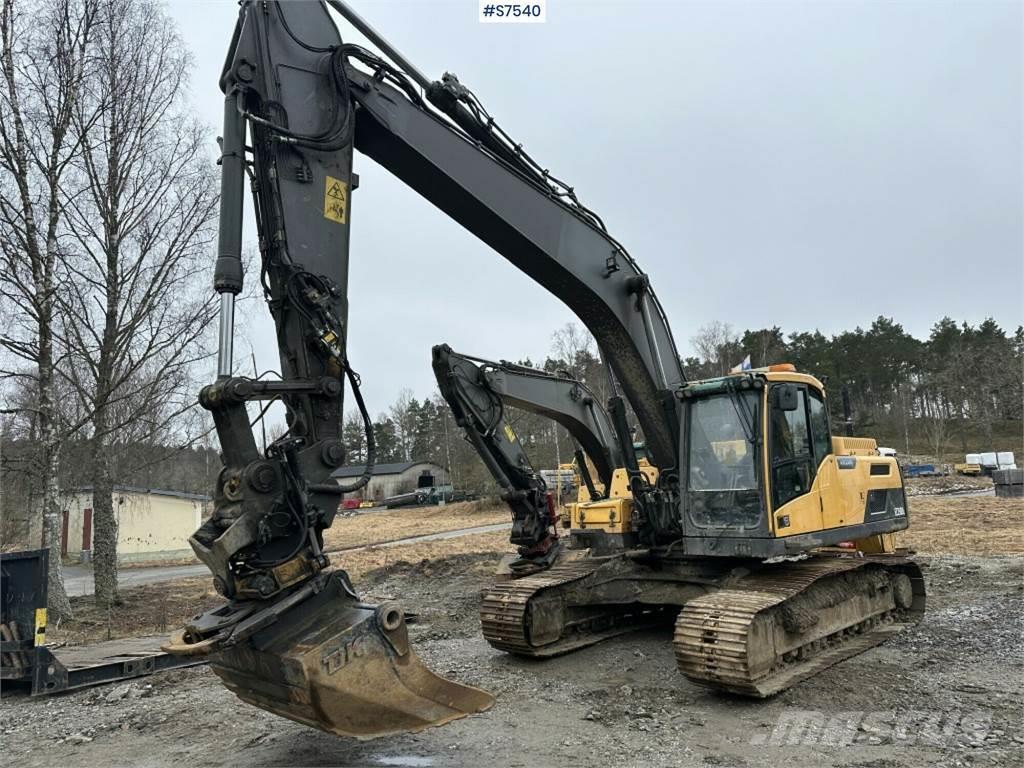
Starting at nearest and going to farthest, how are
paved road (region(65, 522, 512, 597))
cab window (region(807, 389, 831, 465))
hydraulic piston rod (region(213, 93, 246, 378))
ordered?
hydraulic piston rod (region(213, 93, 246, 378)) → cab window (region(807, 389, 831, 465)) → paved road (region(65, 522, 512, 597))

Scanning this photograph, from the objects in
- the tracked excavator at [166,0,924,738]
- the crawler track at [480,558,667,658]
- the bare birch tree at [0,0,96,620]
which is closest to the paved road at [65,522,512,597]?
the bare birch tree at [0,0,96,620]

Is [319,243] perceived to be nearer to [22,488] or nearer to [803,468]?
[803,468]

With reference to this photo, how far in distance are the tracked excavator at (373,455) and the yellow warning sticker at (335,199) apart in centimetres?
1

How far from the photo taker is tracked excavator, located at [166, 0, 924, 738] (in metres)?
4.23

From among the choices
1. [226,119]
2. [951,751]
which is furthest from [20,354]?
[951,751]

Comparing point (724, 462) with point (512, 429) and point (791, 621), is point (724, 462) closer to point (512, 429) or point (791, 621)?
point (791, 621)

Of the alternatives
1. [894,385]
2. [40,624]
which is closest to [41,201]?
[40,624]

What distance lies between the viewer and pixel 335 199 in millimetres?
5188

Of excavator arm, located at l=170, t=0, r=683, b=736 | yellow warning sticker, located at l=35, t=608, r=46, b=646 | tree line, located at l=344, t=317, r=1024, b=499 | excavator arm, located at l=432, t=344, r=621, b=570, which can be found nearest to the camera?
excavator arm, located at l=170, t=0, r=683, b=736

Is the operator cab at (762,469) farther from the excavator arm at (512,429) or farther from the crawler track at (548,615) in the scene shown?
the excavator arm at (512,429)

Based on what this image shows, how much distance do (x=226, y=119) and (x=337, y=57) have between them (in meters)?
0.95

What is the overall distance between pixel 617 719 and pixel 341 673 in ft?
7.96

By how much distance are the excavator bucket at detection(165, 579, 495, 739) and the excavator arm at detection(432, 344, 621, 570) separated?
5371 mm

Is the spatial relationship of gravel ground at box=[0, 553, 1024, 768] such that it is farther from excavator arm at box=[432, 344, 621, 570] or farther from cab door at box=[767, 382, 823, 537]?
excavator arm at box=[432, 344, 621, 570]
